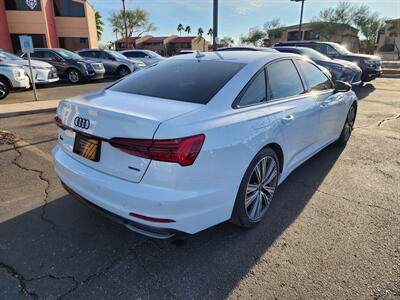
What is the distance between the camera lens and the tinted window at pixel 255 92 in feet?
8.35

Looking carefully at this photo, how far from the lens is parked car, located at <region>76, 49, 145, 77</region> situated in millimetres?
15344

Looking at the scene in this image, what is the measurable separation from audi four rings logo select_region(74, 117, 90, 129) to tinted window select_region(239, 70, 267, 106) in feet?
4.10

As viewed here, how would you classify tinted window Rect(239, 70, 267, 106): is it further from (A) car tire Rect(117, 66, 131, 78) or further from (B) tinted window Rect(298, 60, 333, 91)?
(A) car tire Rect(117, 66, 131, 78)

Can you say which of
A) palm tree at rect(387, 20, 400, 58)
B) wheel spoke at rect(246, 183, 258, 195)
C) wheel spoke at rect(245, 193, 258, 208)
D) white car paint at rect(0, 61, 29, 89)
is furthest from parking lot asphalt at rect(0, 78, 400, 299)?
palm tree at rect(387, 20, 400, 58)

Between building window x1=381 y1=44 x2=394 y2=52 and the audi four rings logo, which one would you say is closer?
the audi four rings logo

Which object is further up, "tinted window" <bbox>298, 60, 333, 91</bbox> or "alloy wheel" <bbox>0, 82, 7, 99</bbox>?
"tinted window" <bbox>298, 60, 333, 91</bbox>

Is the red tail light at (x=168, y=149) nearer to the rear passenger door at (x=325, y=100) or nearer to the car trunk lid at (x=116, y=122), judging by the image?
the car trunk lid at (x=116, y=122)

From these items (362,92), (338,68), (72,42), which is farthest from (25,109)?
(72,42)

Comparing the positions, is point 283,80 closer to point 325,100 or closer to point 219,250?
point 325,100

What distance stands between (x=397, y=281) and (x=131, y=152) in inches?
85.4

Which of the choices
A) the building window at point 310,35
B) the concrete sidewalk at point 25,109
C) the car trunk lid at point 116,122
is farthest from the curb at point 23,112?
the building window at point 310,35

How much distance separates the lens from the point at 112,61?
1538cm

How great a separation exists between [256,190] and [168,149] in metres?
1.17

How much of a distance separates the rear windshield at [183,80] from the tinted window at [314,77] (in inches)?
49.9
